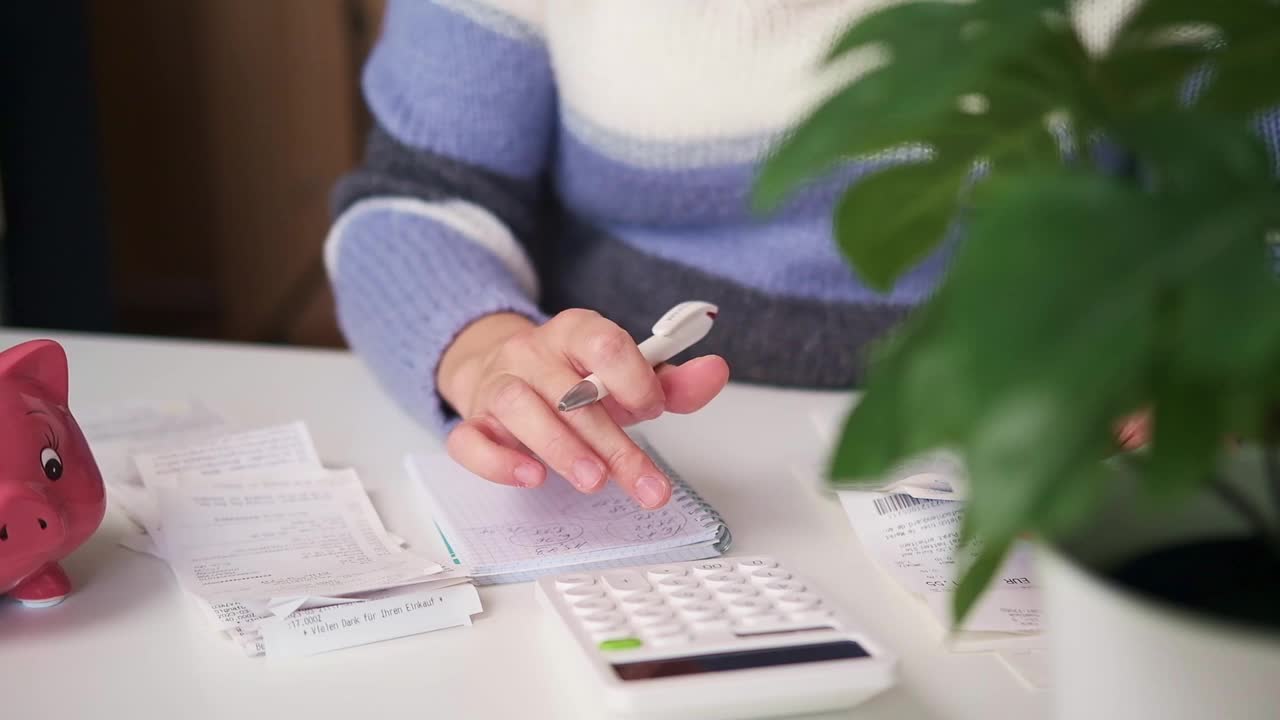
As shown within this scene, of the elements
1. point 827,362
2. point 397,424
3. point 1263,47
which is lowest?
point 397,424

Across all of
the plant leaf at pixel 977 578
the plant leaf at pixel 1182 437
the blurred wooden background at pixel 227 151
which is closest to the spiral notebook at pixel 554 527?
the plant leaf at pixel 977 578

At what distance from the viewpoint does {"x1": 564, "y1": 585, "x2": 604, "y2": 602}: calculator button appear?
1.59ft

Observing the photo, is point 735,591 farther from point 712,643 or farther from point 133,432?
point 133,432

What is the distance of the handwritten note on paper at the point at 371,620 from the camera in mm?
476

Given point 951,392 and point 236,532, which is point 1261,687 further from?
point 236,532

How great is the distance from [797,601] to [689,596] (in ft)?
0.14

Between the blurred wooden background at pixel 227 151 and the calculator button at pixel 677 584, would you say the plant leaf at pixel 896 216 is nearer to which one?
the calculator button at pixel 677 584


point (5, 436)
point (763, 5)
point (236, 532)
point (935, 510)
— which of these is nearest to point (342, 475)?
point (236, 532)

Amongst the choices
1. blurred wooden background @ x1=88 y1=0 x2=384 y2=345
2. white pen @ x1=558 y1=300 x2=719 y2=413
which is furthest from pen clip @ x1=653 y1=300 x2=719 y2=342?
blurred wooden background @ x1=88 y1=0 x2=384 y2=345

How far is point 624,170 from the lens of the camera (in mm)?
885

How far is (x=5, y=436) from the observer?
477mm

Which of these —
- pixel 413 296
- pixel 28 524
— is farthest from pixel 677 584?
pixel 413 296

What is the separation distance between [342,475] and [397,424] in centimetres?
11

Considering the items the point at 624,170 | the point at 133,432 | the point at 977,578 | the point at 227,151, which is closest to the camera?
the point at 977,578
